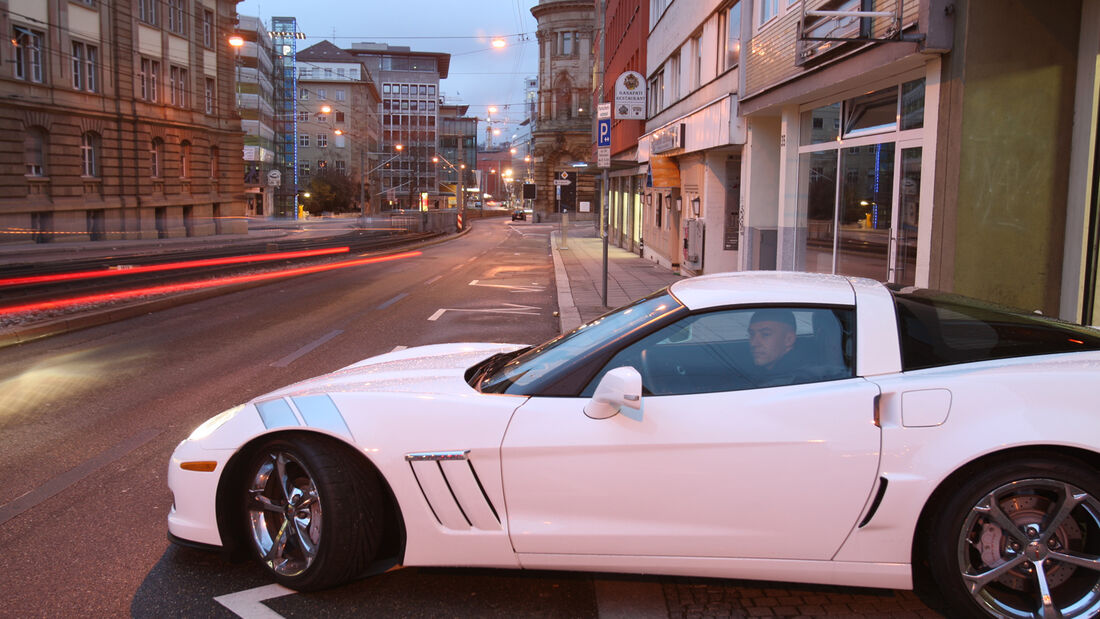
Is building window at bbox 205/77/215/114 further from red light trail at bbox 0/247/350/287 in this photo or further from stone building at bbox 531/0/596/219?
stone building at bbox 531/0/596/219

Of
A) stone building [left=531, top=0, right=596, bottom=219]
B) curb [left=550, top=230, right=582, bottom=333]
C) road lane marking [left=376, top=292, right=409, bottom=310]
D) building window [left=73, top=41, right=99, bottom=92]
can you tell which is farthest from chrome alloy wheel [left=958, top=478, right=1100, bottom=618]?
stone building [left=531, top=0, right=596, bottom=219]

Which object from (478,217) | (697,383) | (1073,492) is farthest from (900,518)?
(478,217)

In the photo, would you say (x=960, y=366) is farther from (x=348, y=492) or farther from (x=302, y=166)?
(x=302, y=166)

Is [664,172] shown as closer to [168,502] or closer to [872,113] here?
[872,113]

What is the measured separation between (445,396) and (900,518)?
1925 mm

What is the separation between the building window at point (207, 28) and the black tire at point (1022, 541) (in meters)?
55.5

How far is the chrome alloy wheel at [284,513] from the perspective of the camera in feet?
12.4

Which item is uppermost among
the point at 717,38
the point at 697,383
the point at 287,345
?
the point at 717,38

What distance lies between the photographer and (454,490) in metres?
3.60

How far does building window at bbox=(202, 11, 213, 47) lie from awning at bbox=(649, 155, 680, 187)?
3828 cm

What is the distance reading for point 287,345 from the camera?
428 inches

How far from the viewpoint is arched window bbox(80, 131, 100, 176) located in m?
40.6

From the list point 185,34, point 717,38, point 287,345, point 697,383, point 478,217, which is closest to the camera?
point 697,383

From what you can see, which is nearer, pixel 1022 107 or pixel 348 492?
pixel 348 492
